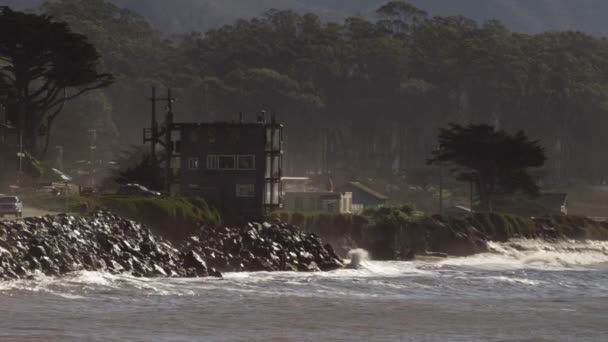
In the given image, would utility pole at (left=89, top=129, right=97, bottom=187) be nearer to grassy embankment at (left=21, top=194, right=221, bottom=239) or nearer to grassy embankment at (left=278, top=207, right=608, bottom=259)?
grassy embankment at (left=278, top=207, right=608, bottom=259)

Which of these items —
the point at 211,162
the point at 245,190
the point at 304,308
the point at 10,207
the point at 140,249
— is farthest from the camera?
the point at 211,162

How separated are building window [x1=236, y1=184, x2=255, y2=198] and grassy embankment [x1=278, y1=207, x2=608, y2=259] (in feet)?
14.0

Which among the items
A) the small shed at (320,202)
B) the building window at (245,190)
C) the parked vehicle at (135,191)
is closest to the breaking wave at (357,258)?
the building window at (245,190)

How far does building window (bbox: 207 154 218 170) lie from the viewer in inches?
3253

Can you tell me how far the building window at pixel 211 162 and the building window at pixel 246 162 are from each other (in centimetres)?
149

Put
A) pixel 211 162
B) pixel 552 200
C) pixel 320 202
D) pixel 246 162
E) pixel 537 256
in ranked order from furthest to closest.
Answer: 1. pixel 552 200
2. pixel 320 202
3. pixel 537 256
4. pixel 211 162
5. pixel 246 162

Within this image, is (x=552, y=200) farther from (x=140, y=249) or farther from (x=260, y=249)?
(x=140, y=249)

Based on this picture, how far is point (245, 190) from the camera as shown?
80.4 metres

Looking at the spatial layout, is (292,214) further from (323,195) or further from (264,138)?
(323,195)

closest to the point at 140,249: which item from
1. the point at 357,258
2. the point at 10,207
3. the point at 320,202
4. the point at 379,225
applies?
the point at 10,207

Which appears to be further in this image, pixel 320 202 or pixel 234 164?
pixel 320 202

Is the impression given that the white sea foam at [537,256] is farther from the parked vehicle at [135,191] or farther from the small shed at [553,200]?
the small shed at [553,200]

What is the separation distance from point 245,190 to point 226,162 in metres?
2.42

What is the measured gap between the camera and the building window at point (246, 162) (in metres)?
81.6
